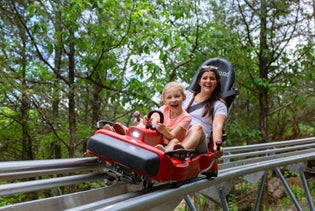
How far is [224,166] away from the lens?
3.20 metres

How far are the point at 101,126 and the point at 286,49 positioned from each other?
521 centimetres

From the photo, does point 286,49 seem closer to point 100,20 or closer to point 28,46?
point 100,20

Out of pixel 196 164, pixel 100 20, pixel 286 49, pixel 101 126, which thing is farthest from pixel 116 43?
pixel 286 49

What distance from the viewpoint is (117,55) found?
15.3ft

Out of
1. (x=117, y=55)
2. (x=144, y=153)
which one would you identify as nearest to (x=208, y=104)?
(x=144, y=153)

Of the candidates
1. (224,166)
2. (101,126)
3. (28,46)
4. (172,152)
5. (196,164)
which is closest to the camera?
(172,152)

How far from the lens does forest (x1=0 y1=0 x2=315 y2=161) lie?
3.97 m

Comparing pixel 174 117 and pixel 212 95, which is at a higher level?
pixel 212 95

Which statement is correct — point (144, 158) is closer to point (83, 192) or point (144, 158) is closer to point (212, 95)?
point (83, 192)

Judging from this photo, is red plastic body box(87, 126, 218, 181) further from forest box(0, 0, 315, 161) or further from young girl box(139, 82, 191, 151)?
forest box(0, 0, 315, 161)

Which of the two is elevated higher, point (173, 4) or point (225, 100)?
point (173, 4)

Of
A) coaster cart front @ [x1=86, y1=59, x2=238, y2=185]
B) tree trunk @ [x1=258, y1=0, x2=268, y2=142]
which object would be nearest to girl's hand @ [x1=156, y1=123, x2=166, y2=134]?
coaster cart front @ [x1=86, y1=59, x2=238, y2=185]

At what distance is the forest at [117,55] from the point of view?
3.97m

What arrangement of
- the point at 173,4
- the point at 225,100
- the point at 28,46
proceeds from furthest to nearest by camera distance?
the point at 28,46 < the point at 173,4 < the point at 225,100
